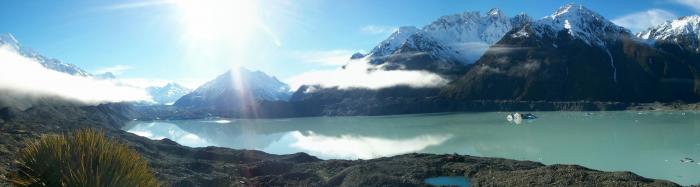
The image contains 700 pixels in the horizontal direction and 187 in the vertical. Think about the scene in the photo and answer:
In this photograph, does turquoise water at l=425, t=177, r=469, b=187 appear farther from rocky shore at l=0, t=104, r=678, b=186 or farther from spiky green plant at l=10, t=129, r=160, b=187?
spiky green plant at l=10, t=129, r=160, b=187

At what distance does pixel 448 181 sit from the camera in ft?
153

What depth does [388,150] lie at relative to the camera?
9488cm

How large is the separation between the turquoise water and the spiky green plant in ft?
120

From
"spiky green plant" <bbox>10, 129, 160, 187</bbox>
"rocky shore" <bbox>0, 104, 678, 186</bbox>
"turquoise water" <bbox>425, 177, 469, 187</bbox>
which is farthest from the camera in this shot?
"turquoise water" <bbox>425, 177, 469, 187</bbox>

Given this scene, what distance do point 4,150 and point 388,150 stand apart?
194ft

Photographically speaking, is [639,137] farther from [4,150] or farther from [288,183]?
[4,150]

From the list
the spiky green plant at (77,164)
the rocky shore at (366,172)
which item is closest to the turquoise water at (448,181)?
the rocky shore at (366,172)

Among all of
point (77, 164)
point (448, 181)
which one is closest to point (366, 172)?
point (448, 181)

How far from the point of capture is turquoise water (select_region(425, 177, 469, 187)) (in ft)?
147

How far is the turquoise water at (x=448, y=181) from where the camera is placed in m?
44.9

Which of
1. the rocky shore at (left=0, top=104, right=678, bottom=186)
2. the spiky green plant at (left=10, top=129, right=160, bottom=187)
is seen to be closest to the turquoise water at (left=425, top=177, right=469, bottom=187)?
the rocky shore at (left=0, top=104, right=678, bottom=186)

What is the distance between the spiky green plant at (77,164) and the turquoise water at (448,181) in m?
36.7

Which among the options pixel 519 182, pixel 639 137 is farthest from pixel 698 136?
pixel 519 182

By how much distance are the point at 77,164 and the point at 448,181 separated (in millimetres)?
39534
